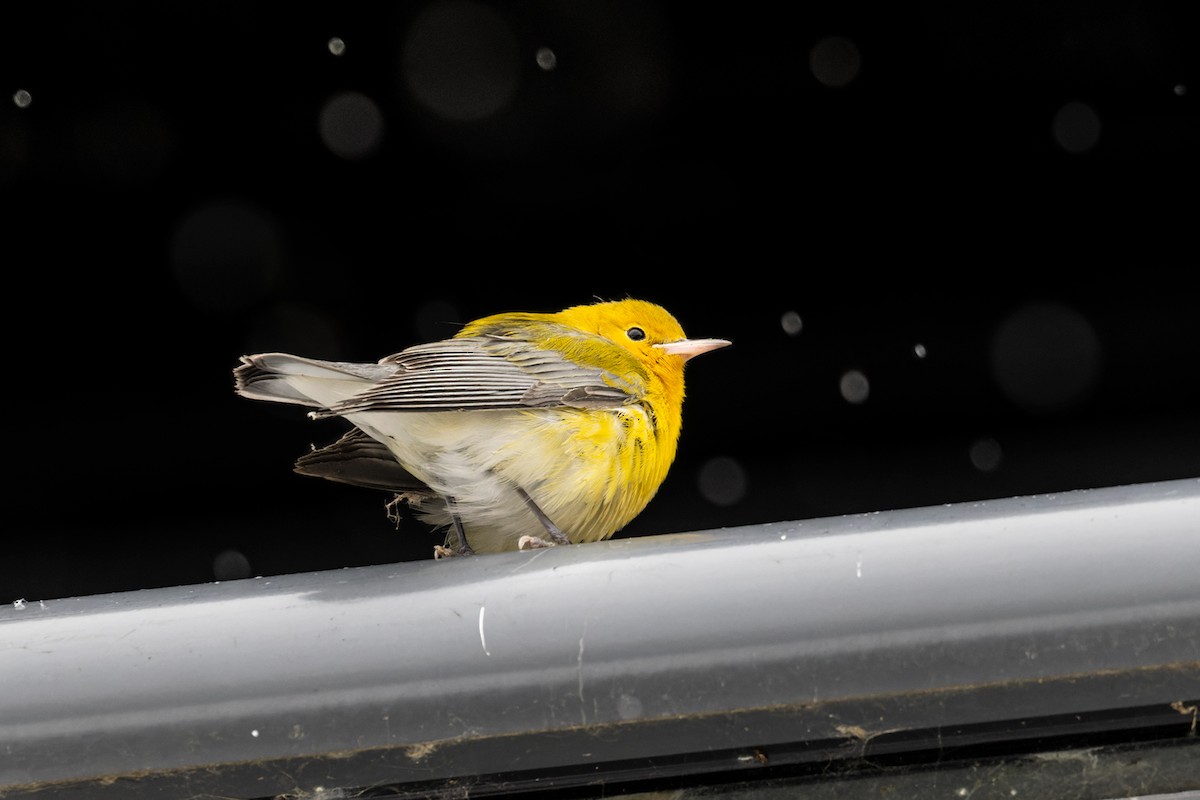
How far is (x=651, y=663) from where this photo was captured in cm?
88

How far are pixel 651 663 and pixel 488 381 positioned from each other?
145cm

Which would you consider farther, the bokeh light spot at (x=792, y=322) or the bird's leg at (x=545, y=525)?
the bokeh light spot at (x=792, y=322)

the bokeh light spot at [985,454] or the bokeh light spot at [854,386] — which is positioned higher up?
the bokeh light spot at [854,386]

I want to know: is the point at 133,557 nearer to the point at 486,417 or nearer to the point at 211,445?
the point at 211,445

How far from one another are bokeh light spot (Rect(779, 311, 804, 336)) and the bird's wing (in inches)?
51.8

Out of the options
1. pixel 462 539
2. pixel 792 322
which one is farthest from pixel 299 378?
pixel 792 322

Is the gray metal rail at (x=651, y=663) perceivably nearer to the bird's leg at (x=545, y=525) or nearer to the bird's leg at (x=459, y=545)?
the bird's leg at (x=545, y=525)

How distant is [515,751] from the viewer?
0.90 meters

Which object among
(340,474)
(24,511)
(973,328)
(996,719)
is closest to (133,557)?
(24,511)

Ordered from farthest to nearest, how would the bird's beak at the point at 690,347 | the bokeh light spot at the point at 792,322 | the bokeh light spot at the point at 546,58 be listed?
the bokeh light spot at the point at 792,322
the bokeh light spot at the point at 546,58
the bird's beak at the point at 690,347

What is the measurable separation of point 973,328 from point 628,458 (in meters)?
1.94

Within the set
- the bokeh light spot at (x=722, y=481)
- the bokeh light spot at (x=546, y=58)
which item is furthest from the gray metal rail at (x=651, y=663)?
the bokeh light spot at (x=722, y=481)

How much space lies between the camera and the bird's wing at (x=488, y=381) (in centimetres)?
208

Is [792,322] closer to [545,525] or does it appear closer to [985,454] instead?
[985,454]
